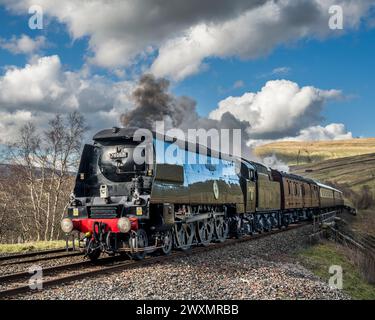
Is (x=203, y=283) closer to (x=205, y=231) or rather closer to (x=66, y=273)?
(x=66, y=273)

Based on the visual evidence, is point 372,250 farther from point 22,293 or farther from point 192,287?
point 22,293

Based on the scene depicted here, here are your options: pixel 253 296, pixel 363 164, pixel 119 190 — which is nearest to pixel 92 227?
pixel 119 190

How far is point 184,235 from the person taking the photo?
14.0 meters

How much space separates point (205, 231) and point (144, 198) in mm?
5120

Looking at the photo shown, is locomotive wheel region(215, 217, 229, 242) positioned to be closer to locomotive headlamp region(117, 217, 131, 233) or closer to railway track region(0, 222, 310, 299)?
railway track region(0, 222, 310, 299)

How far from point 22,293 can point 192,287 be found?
332cm

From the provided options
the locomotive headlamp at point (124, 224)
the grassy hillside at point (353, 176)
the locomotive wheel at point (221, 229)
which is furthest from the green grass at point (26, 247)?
the grassy hillside at point (353, 176)

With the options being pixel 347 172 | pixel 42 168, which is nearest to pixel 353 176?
pixel 347 172

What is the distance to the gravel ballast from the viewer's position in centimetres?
801

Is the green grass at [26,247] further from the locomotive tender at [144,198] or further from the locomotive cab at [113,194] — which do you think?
the locomotive cab at [113,194]

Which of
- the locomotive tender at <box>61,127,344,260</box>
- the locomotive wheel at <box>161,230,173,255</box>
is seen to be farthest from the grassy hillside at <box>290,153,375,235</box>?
the locomotive wheel at <box>161,230,173,255</box>

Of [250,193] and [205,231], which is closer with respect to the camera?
[205,231]

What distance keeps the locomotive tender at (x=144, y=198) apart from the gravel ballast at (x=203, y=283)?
1.24 meters
